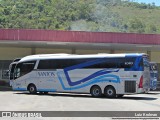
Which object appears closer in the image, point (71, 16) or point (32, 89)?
point (32, 89)

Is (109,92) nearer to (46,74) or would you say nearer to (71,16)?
(46,74)

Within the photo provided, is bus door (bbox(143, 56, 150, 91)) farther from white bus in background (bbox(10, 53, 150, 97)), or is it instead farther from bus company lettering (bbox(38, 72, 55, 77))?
bus company lettering (bbox(38, 72, 55, 77))

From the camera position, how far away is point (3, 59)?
3972 centimetres

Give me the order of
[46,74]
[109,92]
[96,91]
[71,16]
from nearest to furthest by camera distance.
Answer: [109,92] < [96,91] < [46,74] < [71,16]

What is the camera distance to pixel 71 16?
98562 millimetres

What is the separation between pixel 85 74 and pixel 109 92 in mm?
2092

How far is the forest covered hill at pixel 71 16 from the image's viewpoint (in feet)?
288

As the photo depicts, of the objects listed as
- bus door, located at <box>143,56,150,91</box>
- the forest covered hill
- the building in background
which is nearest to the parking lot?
bus door, located at <box>143,56,150,91</box>

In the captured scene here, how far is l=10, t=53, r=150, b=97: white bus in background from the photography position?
927 inches

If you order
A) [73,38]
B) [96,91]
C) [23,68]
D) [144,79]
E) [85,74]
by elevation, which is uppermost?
[73,38]

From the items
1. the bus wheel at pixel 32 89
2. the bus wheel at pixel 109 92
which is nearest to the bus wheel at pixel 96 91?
the bus wheel at pixel 109 92

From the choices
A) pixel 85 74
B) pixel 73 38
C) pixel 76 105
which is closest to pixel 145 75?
pixel 85 74

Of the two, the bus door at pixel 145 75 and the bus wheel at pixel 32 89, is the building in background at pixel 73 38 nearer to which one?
the bus wheel at pixel 32 89

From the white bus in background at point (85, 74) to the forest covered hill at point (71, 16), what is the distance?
181ft
